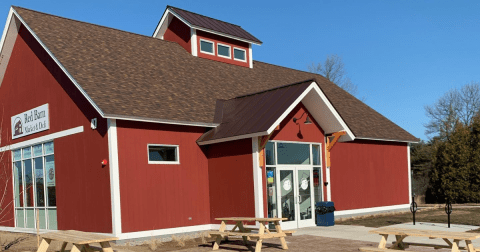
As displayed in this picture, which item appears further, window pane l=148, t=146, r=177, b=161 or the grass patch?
the grass patch

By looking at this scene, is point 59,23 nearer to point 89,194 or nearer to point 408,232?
point 89,194

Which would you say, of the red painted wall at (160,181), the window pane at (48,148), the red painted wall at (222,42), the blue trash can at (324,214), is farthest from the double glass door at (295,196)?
the red painted wall at (222,42)

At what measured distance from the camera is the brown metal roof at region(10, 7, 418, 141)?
15.2 meters

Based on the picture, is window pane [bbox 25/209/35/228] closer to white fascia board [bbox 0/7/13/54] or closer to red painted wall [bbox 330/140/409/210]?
white fascia board [bbox 0/7/13/54]

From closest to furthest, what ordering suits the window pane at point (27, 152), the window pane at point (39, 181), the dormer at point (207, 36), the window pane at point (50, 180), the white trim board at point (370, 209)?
the window pane at point (50, 180) → the window pane at point (39, 181) → the window pane at point (27, 152) → the white trim board at point (370, 209) → the dormer at point (207, 36)

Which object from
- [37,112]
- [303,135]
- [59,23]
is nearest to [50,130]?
[37,112]

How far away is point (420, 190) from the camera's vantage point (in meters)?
32.1

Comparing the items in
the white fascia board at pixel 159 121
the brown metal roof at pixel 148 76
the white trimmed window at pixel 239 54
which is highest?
the white trimmed window at pixel 239 54

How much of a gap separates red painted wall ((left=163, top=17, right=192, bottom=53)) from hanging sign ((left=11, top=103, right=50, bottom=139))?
702 cm

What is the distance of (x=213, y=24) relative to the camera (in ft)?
76.2

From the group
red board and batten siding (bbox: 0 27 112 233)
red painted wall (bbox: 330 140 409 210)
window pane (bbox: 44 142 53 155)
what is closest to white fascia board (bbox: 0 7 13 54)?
red board and batten siding (bbox: 0 27 112 233)

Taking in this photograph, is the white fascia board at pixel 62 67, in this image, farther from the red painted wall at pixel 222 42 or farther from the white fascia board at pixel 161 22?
the red painted wall at pixel 222 42

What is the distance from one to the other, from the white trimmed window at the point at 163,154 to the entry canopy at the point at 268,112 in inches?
38.5

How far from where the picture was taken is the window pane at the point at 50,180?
1678 centimetres
